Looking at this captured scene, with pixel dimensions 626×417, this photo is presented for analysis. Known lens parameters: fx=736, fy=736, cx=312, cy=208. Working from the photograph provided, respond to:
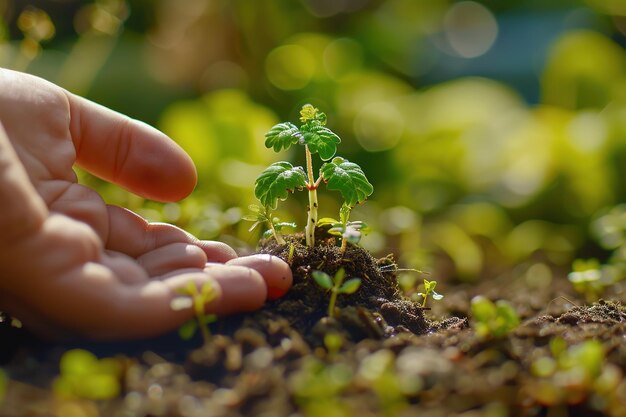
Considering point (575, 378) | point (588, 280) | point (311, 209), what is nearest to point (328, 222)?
point (311, 209)

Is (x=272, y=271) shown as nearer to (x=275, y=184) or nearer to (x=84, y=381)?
(x=275, y=184)

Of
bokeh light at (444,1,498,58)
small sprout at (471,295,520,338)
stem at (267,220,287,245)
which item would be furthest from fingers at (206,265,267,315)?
bokeh light at (444,1,498,58)

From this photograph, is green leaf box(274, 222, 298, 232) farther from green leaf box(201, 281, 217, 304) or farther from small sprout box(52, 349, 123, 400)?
small sprout box(52, 349, 123, 400)

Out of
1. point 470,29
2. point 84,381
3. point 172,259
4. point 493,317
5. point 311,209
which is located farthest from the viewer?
point 470,29

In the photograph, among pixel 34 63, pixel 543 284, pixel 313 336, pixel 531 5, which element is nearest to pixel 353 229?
pixel 313 336

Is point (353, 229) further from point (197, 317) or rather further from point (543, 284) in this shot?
point (543, 284)

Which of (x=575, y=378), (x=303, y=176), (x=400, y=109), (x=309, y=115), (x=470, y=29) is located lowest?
(x=575, y=378)

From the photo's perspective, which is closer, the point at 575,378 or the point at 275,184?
the point at 575,378
